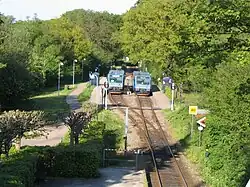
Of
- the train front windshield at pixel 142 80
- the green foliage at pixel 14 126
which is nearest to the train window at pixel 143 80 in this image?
the train front windshield at pixel 142 80

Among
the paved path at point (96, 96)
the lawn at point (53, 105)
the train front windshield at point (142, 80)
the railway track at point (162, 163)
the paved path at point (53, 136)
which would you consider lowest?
the railway track at point (162, 163)

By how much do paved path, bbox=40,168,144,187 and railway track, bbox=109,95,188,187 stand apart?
34.9 inches

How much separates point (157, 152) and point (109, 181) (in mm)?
7963

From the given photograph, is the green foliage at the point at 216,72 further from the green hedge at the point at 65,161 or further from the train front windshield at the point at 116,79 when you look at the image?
the green hedge at the point at 65,161

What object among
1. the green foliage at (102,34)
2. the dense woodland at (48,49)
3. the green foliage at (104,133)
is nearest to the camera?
the green foliage at (104,133)

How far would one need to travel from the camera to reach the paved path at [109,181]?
1909 cm

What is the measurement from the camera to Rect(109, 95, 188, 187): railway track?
21486 millimetres

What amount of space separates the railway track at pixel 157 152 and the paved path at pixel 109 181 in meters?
0.89

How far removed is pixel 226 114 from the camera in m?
20.0

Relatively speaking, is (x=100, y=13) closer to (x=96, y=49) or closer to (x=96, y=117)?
(x=96, y=49)

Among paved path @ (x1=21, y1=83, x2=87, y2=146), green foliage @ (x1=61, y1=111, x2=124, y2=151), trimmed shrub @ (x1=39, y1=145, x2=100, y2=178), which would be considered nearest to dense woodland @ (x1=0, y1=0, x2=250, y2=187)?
paved path @ (x1=21, y1=83, x2=87, y2=146)

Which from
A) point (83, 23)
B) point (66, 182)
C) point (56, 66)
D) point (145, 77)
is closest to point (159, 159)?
point (66, 182)

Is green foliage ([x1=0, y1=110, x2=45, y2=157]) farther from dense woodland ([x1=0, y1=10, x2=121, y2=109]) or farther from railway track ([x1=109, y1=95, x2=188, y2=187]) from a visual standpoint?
dense woodland ([x1=0, y1=10, x2=121, y2=109])

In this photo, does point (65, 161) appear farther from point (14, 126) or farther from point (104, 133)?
point (104, 133)
